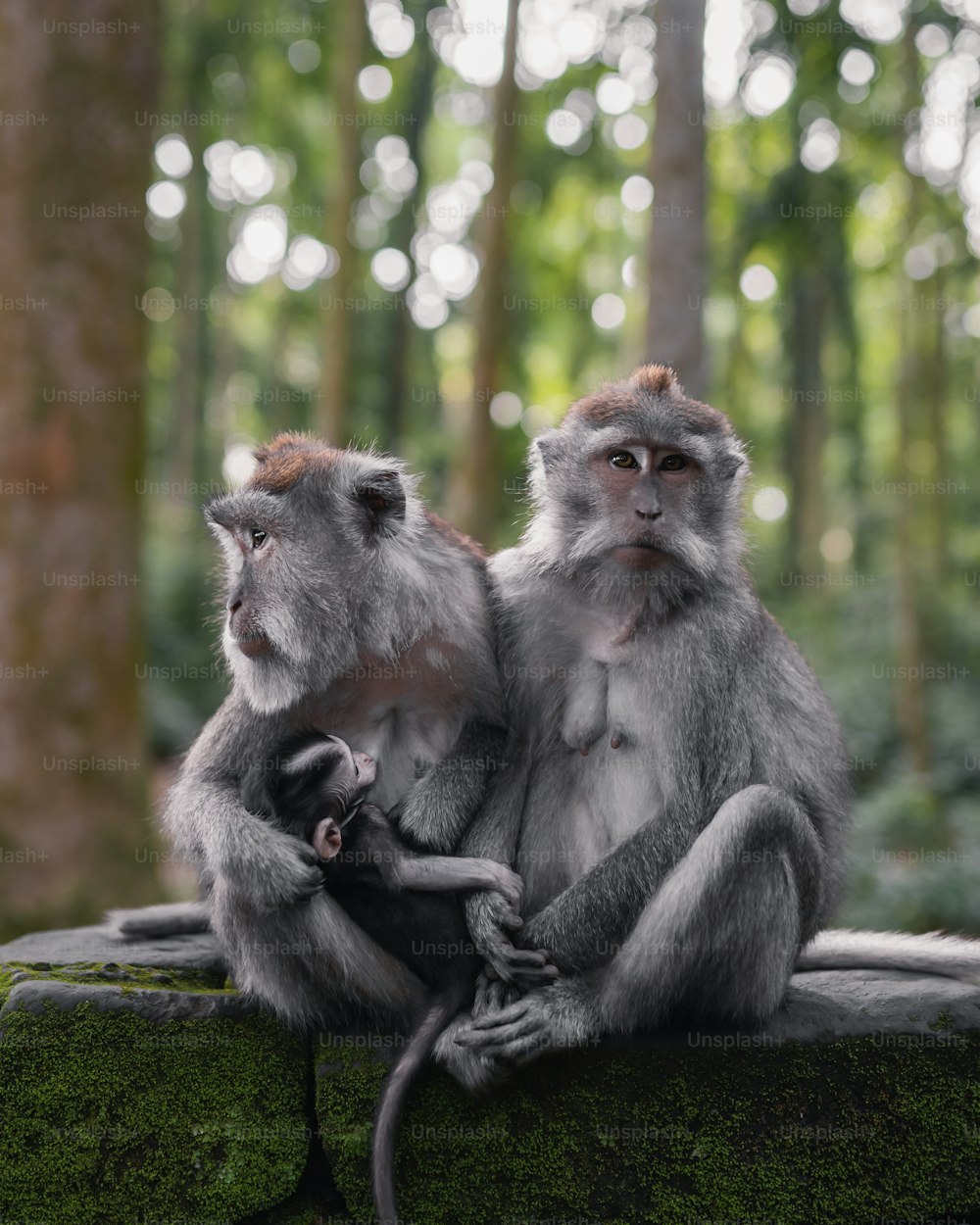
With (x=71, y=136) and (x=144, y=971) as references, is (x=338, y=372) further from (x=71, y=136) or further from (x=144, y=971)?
(x=144, y=971)

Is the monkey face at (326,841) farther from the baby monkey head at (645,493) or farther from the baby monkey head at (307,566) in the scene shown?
the baby monkey head at (645,493)

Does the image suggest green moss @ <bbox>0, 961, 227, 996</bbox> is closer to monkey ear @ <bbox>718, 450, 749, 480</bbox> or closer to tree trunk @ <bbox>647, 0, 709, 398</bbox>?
monkey ear @ <bbox>718, 450, 749, 480</bbox>

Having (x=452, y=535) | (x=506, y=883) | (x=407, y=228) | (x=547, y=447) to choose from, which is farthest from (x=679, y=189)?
(x=407, y=228)

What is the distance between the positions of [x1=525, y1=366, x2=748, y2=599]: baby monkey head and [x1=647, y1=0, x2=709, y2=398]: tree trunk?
301 centimetres

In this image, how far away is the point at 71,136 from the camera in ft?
Result: 23.9

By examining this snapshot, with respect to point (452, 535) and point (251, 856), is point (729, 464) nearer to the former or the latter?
point (452, 535)

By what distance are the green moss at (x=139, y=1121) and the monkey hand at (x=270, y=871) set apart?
24.1 inches

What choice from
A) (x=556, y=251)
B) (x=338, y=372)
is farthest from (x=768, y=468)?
(x=338, y=372)

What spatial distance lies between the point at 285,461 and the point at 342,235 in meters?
7.53

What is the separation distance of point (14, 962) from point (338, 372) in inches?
302

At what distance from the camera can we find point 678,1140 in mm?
3785

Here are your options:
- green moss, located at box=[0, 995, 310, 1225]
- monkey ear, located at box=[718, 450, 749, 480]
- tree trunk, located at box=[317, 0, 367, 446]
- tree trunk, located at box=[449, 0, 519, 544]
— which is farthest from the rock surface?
tree trunk, located at box=[317, 0, 367, 446]

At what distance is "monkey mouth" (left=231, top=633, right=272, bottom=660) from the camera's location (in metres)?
3.96

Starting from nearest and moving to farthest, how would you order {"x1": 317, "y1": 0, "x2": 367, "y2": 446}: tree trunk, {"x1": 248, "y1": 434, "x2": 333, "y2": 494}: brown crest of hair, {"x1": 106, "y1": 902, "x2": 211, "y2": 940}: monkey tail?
1. {"x1": 248, "y1": 434, "x2": 333, "y2": 494}: brown crest of hair
2. {"x1": 106, "y1": 902, "x2": 211, "y2": 940}: monkey tail
3. {"x1": 317, "y1": 0, "x2": 367, "y2": 446}: tree trunk
